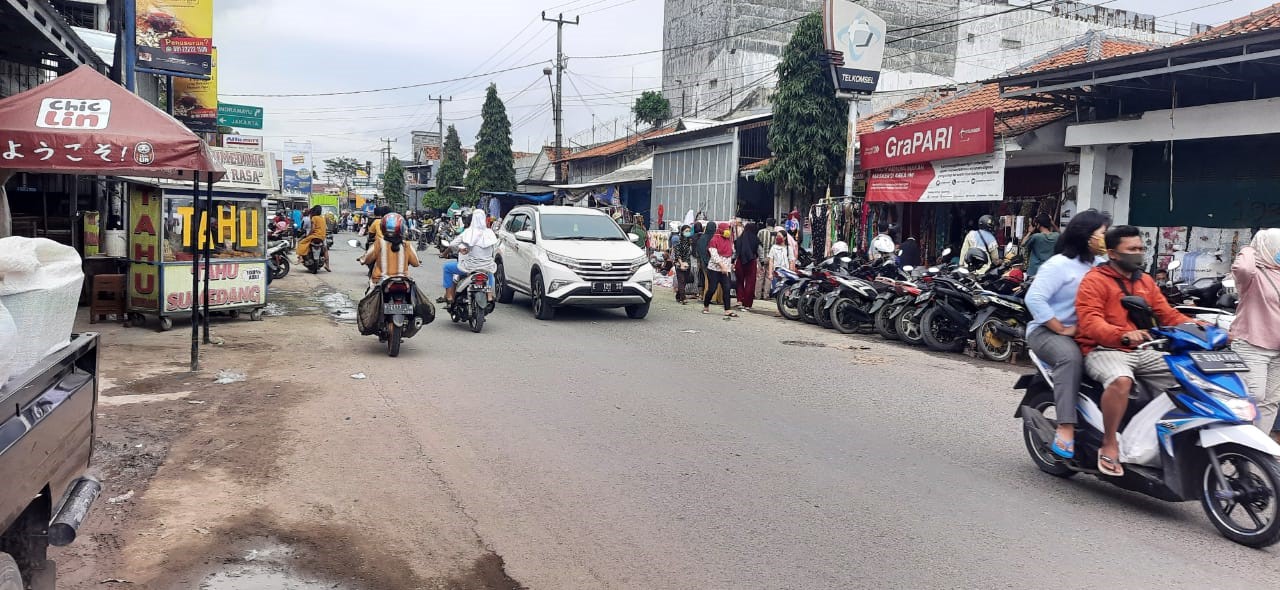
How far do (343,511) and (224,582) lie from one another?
978 mm

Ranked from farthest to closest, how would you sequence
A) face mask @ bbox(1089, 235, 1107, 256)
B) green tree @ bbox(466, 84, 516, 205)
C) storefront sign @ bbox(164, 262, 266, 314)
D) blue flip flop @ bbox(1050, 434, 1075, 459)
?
green tree @ bbox(466, 84, 516, 205)
storefront sign @ bbox(164, 262, 266, 314)
face mask @ bbox(1089, 235, 1107, 256)
blue flip flop @ bbox(1050, 434, 1075, 459)

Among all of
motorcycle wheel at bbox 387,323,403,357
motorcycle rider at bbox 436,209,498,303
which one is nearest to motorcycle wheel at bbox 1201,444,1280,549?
motorcycle wheel at bbox 387,323,403,357

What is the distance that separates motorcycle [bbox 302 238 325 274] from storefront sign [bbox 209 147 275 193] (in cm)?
748

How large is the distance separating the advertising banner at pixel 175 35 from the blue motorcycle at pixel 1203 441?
16.5m

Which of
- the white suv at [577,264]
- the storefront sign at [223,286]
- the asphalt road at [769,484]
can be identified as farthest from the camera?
the white suv at [577,264]

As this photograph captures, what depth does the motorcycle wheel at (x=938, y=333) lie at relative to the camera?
11.5 m

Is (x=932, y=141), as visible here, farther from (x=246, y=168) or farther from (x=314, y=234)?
(x=314, y=234)

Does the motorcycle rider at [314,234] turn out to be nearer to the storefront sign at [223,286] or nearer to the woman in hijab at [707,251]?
the storefront sign at [223,286]

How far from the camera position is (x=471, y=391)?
8.12 metres

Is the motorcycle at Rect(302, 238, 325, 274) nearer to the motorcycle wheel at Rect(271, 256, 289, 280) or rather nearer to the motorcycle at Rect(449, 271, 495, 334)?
the motorcycle wheel at Rect(271, 256, 289, 280)

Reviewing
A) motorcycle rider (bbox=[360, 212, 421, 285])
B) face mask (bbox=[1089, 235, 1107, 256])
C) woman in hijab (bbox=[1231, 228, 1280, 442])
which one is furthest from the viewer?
motorcycle rider (bbox=[360, 212, 421, 285])

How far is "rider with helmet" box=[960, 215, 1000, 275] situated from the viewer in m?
11.9

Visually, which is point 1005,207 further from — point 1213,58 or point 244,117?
point 244,117

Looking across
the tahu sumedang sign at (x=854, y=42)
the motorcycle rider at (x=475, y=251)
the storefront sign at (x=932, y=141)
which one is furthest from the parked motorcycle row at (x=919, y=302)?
the motorcycle rider at (x=475, y=251)
